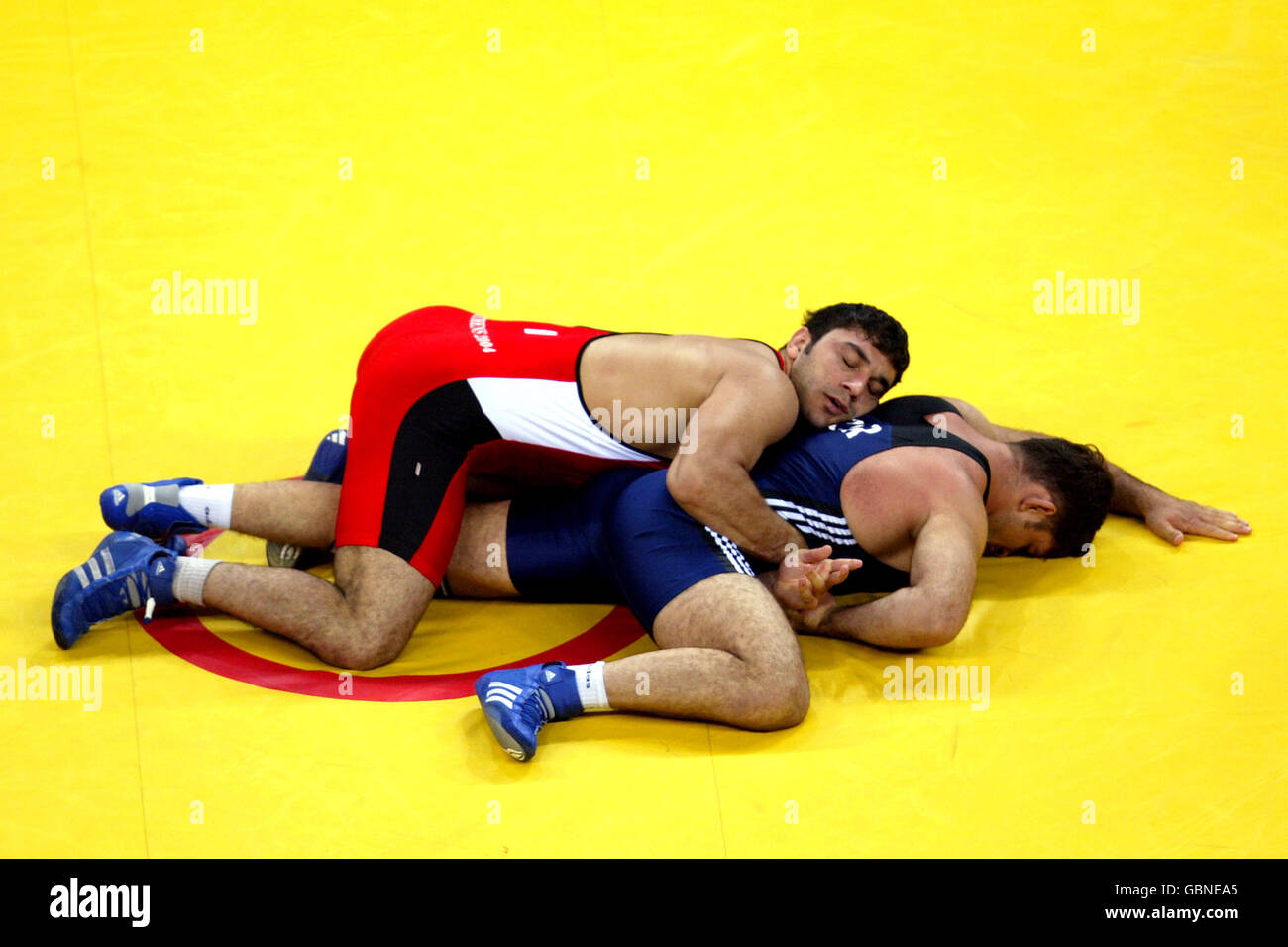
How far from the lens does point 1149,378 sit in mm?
4918

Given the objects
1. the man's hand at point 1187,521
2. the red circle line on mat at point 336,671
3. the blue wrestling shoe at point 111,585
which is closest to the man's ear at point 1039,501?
the man's hand at point 1187,521

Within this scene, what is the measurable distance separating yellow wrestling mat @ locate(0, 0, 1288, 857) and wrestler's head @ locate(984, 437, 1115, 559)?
0.66 feet

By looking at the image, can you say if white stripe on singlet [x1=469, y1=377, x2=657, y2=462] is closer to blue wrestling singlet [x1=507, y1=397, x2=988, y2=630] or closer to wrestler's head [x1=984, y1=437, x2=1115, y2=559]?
blue wrestling singlet [x1=507, y1=397, x2=988, y2=630]

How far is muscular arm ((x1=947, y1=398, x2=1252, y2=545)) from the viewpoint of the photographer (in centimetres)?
410

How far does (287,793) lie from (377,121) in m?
3.57

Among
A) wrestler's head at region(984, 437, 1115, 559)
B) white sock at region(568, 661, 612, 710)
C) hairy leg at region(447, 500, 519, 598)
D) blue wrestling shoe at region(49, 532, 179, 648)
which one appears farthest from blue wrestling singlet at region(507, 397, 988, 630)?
blue wrestling shoe at region(49, 532, 179, 648)

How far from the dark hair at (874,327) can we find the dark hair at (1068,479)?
0.40 m

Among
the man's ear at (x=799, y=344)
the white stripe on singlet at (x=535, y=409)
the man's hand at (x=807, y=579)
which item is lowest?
the man's hand at (x=807, y=579)

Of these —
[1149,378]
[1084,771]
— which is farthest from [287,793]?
[1149,378]

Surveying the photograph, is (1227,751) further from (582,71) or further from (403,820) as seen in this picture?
(582,71)

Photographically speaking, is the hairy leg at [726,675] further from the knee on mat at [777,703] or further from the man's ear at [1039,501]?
the man's ear at [1039,501]

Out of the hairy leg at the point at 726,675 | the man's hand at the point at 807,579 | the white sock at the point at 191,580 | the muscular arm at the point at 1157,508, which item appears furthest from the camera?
the muscular arm at the point at 1157,508

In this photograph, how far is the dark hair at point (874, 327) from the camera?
12.2 feet

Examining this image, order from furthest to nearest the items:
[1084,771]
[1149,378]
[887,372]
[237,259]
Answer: [237,259], [1149,378], [887,372], [1084,771]
